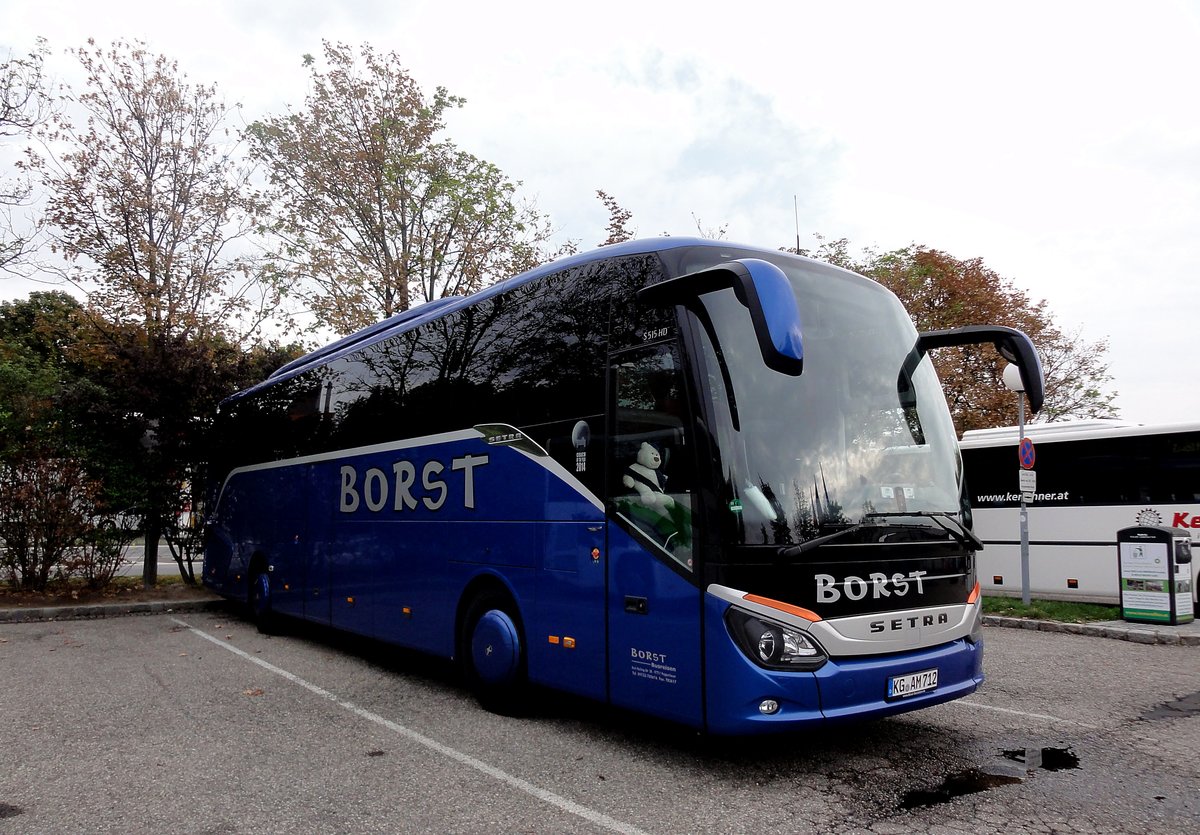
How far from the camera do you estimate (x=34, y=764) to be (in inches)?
217

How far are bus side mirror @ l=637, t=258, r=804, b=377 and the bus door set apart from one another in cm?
78

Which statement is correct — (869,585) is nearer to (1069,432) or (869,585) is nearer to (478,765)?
(478,765)

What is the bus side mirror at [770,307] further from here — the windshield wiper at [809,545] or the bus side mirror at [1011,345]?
the bus side mirror at [1011,345]

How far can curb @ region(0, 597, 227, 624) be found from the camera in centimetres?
1275

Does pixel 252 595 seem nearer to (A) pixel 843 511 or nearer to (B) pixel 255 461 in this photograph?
(B) pixel 255 461

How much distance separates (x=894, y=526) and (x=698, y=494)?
1.28 metres

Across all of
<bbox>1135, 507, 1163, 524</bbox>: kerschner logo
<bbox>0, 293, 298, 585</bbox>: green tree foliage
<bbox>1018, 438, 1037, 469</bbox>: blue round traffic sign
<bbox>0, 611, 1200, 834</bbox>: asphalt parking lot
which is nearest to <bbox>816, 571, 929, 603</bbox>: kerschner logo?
<bbox>0, 611, 1200, 834</bbox>: asphalt parking lot

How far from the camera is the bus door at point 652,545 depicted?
5.09 metres

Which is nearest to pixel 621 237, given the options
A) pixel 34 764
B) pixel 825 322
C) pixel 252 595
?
pixel 252 595

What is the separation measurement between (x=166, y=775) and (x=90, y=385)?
37.3 ft

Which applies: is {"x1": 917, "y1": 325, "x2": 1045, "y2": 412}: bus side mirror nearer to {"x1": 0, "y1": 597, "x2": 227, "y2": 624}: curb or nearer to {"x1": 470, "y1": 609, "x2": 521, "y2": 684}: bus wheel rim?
{"x1": 470, "y1": 609, "x2": 521, "y2": 684}: bus wheel rim

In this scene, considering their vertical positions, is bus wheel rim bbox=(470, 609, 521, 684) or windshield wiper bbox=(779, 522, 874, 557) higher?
windshield wiper bbox=(779, 522, 874, 557)

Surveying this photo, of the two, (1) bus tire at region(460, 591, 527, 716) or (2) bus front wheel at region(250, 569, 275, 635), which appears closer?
(1) bus tire at region(460, 591, 527, 716)

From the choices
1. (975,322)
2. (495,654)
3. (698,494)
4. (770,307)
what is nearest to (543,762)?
(495,654)
